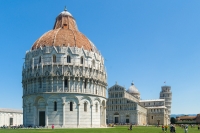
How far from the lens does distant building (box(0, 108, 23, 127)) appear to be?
4040 inches

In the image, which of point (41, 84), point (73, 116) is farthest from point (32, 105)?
point (73, 116)

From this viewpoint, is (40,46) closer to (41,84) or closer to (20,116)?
(41,84)

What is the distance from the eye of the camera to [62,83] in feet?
198


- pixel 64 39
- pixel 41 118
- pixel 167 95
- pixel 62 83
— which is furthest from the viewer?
pixel 167 95

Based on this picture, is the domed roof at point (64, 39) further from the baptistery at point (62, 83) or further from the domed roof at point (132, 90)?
the domed roof at point (132, 90)

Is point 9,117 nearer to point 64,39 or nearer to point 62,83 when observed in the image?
point 64,39

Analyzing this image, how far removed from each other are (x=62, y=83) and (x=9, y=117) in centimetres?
5581

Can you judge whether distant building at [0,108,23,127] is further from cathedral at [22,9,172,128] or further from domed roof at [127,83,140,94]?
domed roof at [127,83,140,94]

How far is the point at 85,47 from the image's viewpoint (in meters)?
66.6

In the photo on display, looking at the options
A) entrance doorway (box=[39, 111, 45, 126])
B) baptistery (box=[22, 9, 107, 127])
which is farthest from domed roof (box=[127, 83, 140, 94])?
entrance doorway (box=[39, 111, 45, 126])

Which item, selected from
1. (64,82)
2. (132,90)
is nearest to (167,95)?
(132,90)

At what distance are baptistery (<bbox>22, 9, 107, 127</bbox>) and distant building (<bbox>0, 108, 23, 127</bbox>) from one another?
138 ft

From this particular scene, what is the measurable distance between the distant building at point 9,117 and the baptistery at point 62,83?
4206 cm

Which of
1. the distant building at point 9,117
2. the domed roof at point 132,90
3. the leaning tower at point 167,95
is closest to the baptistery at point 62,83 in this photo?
the distant building at point 9,117
